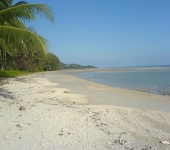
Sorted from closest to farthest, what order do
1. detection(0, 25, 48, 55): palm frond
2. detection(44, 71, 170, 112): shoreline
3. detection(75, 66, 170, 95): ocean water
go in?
detection(0, 25, 48, 55): palm frond → detection(44, 71, 170, 112): shoreline → detection(75, 66, 170, 95): ocean water

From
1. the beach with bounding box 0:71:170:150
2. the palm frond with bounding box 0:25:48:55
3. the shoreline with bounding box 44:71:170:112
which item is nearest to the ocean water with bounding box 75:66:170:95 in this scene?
the shoreline with bounding box 44:71:170:112

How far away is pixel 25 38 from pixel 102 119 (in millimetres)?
4050

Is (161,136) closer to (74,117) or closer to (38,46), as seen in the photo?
(74,117)

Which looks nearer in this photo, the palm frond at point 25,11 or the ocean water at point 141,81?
the palm frond at point 25,11

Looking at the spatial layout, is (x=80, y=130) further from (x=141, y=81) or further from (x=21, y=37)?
(x=141, y=81)

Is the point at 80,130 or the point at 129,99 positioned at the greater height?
the point at 80,130

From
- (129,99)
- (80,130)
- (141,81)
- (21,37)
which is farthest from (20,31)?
(141,81)

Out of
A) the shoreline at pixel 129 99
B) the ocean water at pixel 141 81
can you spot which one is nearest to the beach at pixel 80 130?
the shoreline at pixel 129 99

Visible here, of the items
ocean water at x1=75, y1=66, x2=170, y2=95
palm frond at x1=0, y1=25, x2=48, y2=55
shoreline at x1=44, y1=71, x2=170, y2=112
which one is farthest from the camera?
ocean water at x1=75, y1=66, x2=170, y2=95

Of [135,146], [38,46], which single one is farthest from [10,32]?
[135,146]

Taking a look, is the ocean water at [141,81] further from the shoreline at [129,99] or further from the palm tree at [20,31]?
the palm tree at [20,31]

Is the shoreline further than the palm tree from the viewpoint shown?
Yes

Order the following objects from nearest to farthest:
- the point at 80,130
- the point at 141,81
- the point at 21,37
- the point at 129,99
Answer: the point at 80,130 < the point at 21,37 < the point at 129,99 < the point at 141,81

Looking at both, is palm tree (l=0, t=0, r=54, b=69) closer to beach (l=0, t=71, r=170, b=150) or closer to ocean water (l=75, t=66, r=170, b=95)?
beach (l=0, t=71, r=170, b=150)
